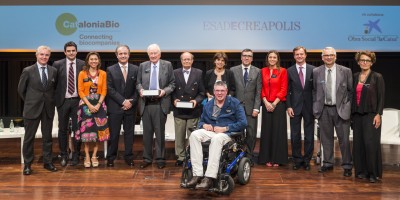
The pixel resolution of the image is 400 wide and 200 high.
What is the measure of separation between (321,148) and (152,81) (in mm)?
2203

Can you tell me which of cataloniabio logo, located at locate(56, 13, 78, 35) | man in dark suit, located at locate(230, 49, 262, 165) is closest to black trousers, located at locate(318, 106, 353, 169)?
man in dark suit, located at locate(230, 49, 262, 165)

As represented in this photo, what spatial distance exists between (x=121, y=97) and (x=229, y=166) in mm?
1804

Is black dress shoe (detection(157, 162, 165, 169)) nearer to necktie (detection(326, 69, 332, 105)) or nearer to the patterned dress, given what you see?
the patterned dress

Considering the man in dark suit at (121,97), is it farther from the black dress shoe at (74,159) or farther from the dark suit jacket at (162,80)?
the black dress shoe at (74,159)

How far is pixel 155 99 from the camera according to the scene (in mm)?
5941

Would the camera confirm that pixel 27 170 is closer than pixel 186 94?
Yes

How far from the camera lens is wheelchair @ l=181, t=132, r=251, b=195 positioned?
464 centimetres

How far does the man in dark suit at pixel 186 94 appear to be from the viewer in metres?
5.99

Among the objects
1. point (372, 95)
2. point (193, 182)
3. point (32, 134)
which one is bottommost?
point (193, 182)

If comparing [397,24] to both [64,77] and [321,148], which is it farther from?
[64,77]

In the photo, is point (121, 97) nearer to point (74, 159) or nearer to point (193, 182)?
point (74, 159)

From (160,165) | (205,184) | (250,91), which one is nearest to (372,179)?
(250,91)

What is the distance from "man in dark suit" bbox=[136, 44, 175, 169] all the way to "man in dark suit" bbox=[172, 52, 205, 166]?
4.0 inches

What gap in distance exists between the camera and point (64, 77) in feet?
19.4
